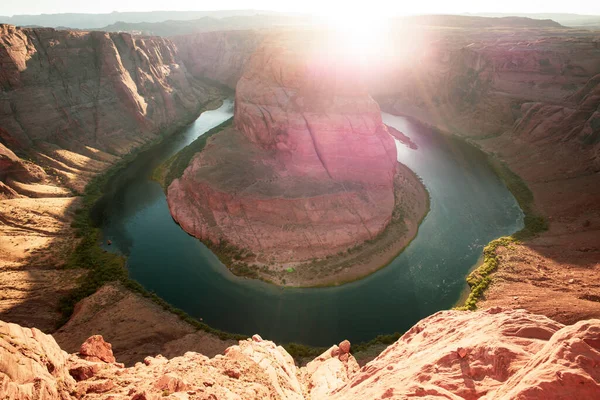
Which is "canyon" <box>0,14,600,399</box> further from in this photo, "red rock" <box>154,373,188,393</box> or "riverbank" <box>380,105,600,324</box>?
"riverbank" <box>380,105,600,324</box>

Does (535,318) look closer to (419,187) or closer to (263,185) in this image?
(263,185)

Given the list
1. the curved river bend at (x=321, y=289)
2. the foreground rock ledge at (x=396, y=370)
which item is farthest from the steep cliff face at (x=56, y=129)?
the foreground rock ledge at (x=396, y=370)

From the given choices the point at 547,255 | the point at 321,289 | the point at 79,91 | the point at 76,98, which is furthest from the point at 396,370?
the point at 79,91

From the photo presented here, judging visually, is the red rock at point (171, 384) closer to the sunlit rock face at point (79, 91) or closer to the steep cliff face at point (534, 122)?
the steep cliff face at point (534, 122)

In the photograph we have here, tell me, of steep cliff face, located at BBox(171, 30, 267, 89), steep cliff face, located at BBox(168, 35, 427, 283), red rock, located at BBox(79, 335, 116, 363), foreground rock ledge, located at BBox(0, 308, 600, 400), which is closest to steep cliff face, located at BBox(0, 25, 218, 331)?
red rock, located at BBox(79, 335, 116, 363)

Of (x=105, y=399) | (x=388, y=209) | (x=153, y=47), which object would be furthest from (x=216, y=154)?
(x=153, y=47)
